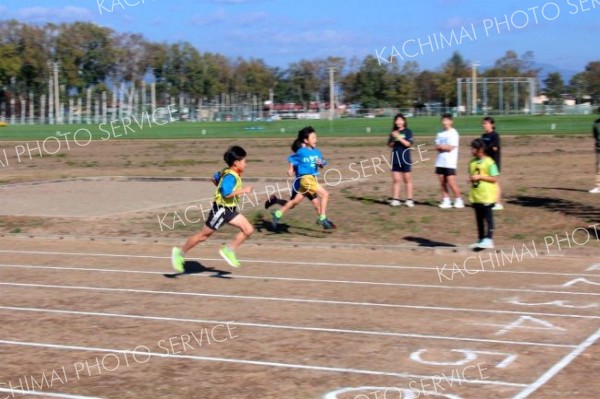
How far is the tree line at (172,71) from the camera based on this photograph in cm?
10044

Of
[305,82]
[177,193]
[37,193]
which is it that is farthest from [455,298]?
[305,82]

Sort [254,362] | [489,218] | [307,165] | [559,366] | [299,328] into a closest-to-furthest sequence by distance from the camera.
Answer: [559,366] → [254,362] → [299,328] → [489,218] → [307,165]

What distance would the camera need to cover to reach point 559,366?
763 centimetres

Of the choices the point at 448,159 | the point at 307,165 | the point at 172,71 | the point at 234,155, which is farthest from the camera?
the point at 172,71

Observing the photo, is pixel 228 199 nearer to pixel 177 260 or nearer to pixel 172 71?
pixel 177 260

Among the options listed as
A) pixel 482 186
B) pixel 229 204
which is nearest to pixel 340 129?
pixel 482 186

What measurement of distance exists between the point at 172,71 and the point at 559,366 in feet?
334

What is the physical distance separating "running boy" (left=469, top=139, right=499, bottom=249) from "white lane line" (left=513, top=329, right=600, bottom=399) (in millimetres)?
5126

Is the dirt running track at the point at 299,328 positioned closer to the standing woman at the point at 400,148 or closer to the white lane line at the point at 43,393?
the white lane line at the point at 43,393

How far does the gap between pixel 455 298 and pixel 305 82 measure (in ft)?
356

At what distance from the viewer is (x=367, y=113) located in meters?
86.6

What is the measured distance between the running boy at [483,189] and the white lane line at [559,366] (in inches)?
202

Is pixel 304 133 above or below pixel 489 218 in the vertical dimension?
above

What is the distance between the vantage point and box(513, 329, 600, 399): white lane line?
6.90 m
